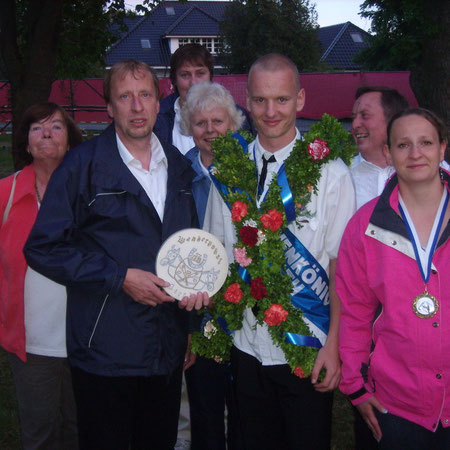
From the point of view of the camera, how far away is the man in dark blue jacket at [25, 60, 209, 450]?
8.10 feet

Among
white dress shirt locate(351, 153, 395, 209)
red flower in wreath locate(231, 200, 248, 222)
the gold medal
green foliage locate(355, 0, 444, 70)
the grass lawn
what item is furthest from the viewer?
green foliage locate(355, 0, 444, 70)

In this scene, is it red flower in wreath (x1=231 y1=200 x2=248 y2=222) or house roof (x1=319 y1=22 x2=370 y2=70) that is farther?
house roof (x1=319 y1=22 x2=370 y2=70)

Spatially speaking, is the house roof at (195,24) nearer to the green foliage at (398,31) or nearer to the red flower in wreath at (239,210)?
the green foliage at (398,31)

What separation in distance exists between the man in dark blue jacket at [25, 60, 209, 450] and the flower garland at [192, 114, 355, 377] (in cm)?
22

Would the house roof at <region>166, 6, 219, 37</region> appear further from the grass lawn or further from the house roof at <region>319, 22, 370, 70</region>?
the grass lawn

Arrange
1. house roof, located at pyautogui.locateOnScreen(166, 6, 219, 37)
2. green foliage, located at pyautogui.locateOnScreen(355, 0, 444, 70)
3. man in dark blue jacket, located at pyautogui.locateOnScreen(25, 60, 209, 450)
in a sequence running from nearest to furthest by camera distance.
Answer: man in dark blue jacket, located at pyautogui.locateOnScreen(25, 60, 209, 450) < green foliage, located at pyautogui.locateOnScreen(355, 0, 444, 70) < house roof, located at pyautogui.locateOnScreen(166, 6, 219, 37)

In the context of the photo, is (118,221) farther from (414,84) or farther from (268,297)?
(414,84)

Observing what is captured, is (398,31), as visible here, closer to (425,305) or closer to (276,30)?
(276,30)

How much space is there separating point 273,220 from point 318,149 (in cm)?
41

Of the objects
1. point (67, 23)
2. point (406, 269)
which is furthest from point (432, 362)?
point (67, 23)

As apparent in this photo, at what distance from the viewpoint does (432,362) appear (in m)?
2.21

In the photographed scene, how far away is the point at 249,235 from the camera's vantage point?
8.64 ft

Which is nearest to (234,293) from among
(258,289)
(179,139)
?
(258,289)

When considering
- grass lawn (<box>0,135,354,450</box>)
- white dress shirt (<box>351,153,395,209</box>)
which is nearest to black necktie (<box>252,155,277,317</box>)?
white dress shirt (<box>351,153,395,209</box>)
